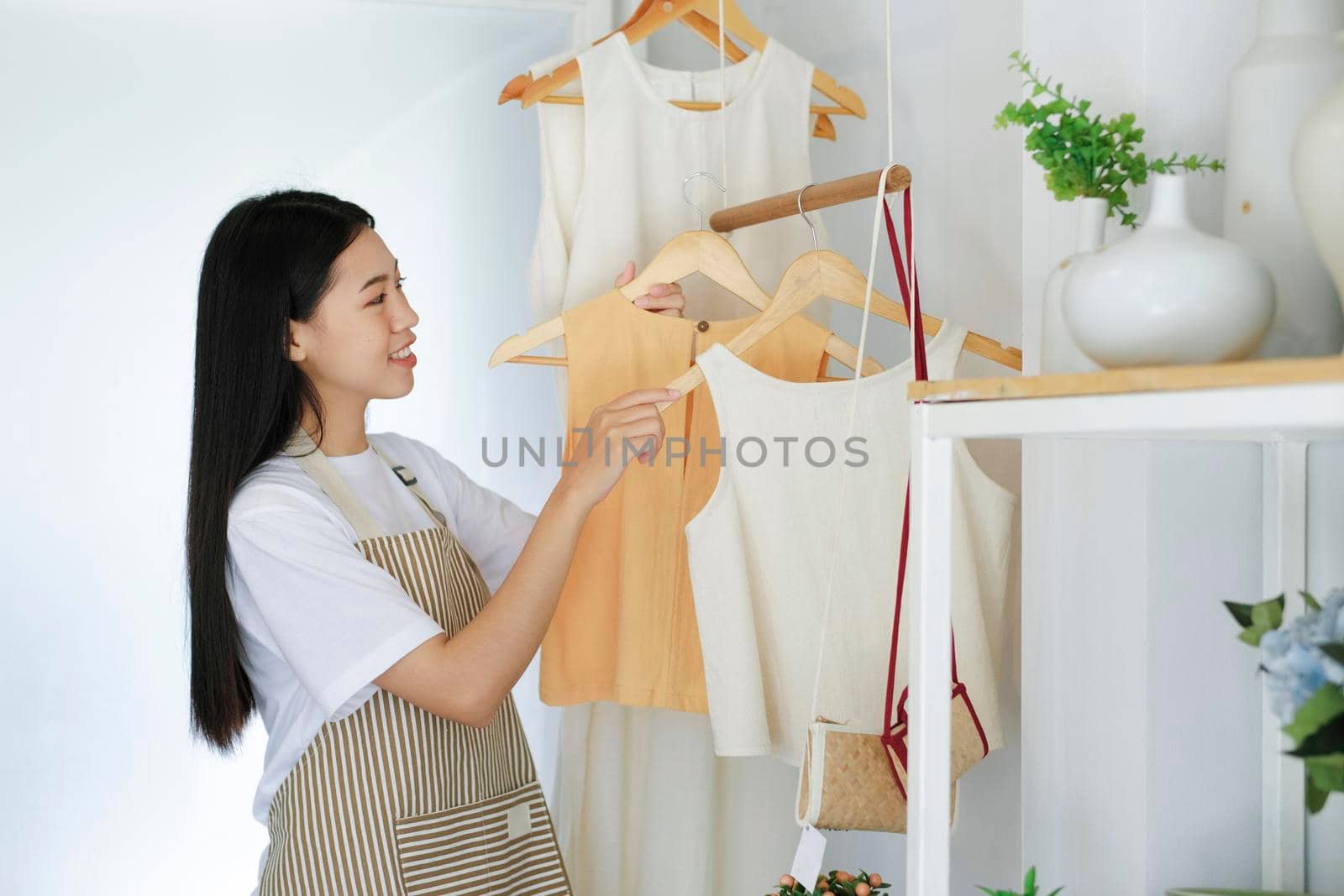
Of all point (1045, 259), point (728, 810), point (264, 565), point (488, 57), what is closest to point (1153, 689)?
point (1045, 259)

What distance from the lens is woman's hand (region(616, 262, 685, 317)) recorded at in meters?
1.38

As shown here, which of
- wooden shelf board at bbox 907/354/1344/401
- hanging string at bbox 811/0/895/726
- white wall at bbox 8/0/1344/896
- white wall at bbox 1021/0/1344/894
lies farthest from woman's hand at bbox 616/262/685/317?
wooden shelf board at bbox 907/354/1344/401

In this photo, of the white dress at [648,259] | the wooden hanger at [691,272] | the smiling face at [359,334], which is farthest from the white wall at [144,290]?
the wooden hanger at [691,272]

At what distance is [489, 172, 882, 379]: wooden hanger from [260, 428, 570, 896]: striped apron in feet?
0.79

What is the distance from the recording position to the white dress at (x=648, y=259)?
1517 mm

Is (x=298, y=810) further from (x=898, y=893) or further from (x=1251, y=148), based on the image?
(x=1251, y=148)

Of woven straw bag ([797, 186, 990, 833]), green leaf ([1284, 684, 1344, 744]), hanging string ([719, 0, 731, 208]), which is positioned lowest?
woven straw bag ([797, 186, 990, 833])

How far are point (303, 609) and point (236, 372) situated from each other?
29 cm

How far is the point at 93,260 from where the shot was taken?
2.01 meters

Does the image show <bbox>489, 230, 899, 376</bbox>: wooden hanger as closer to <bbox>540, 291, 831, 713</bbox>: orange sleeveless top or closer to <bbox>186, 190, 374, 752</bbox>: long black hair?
<bbox>540, 291, 831, 713</bbox>: orange sleeveless top

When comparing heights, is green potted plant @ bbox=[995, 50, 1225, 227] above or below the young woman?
above

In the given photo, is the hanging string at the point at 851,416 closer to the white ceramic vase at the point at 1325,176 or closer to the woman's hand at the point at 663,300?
the woman's hand at the point at 663,300

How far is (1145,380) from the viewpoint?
2.14 ft

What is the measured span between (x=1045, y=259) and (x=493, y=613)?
64cm
